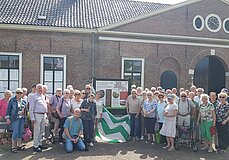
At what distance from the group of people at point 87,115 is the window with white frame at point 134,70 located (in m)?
7.68

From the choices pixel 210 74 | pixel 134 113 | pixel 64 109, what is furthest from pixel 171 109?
pixel 210 74

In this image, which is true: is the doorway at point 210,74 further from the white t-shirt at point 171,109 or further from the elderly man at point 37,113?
the elderly man at point 37,113

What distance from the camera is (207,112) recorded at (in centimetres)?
805

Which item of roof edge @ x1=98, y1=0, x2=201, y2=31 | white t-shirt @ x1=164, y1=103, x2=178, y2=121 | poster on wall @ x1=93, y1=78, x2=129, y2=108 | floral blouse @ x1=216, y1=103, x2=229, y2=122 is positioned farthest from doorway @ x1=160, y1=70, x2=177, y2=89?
white t-shirt @ x1=164, y1=103, x2=178, y2=121

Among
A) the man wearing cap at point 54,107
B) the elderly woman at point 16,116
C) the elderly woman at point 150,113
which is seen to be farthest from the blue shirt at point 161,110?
the elderly woman at point 16,116

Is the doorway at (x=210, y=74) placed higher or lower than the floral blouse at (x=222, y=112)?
higher

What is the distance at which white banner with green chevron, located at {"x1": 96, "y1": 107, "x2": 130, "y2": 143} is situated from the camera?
30.5 ft

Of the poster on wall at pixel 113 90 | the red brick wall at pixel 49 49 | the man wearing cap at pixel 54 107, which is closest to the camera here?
the man wearing cap at pixel 54 107

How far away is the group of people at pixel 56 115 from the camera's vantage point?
7469 mm

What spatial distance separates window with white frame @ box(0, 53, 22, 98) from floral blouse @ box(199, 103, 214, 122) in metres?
11.1

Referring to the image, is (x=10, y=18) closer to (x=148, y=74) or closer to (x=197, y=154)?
(x=148, y=74)

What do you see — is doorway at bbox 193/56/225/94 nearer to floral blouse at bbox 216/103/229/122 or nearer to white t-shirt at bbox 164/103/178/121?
floral blouse at bbox 216/103/229/122

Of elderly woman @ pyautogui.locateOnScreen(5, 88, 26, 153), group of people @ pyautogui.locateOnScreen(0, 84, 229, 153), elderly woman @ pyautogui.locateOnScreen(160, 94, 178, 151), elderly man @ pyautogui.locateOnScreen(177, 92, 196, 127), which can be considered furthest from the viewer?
elderly man @ pyautogui.locateOnScreen(177, 92, 196, 127)

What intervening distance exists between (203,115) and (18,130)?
549 cm
